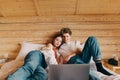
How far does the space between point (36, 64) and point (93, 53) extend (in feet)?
2.48

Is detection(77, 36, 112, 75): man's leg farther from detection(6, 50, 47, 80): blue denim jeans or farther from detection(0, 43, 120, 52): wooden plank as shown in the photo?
detection(0, 43, 120, 52): wooden plank

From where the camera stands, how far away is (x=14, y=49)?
3.31 metres

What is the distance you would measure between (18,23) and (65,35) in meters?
0.96

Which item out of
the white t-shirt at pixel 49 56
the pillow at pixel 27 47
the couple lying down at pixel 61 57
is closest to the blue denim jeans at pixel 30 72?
the couple lying down at pixel 61 57

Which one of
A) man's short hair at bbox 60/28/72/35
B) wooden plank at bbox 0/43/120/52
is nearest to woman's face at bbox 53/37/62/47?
man's short hair at bbox 60/28/72/35

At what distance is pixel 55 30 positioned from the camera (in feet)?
10.8

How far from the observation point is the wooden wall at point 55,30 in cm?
328

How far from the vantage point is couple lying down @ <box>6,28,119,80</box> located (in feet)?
6.23

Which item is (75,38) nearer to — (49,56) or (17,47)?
(49,56)

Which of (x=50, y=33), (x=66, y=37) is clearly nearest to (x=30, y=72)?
(x=66, y=37)

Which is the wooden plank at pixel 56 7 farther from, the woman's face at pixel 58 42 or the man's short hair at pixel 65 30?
the woman's face at pixel 58 42

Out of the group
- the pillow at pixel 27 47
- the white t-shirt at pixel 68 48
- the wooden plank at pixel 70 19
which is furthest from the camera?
the wooden plank at pixel 70 19

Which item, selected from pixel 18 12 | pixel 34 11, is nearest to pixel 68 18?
pixel 34 11

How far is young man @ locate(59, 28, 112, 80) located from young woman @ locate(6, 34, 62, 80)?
113 mm
